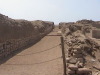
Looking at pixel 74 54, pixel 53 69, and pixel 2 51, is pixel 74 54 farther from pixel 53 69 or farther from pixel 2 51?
pixel 2 51

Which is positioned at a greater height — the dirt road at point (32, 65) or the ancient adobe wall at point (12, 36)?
the ancient adobe wall at point (12, 36)

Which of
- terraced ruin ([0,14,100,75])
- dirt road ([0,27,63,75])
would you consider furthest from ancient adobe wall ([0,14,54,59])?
dirt road ([0,27,63,75])

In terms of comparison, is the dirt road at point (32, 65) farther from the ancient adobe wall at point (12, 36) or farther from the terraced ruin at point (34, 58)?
the ancient adobe wall at point (12, 36)

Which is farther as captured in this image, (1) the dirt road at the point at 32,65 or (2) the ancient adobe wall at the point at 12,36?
(2) the ancient adobe wall at the point at 12,36

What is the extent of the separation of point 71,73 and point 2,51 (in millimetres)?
4831

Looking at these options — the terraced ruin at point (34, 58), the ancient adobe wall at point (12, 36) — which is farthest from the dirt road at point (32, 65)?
the ancient adobe wall at point (12, 36)

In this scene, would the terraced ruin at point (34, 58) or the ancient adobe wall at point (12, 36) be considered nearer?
the terraced ruin at point (34, 58)

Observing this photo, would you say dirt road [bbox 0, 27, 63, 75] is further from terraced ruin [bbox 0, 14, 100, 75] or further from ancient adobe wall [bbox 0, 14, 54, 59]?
ancient adobe wall [bbox 0, 14, 54, 59]

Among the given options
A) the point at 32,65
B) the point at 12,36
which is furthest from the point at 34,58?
the point at 12,36

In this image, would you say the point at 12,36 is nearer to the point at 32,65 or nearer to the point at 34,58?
the point at 34,58

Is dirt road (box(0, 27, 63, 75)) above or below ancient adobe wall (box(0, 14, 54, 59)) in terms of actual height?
below

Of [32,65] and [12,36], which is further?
[12,36]

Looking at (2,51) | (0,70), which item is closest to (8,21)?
(2,51)

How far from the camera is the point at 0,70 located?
33.1 ft
